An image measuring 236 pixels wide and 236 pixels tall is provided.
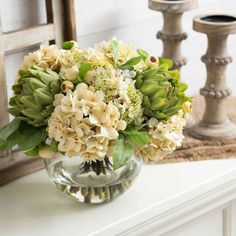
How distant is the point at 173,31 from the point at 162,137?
0.44m

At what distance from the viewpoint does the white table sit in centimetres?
105

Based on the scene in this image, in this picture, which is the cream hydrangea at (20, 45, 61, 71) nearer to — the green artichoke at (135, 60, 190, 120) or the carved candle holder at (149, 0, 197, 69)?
the green artichoke at (135, 60, 190, 120)

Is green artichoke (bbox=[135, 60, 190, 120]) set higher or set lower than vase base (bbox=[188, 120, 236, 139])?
higher

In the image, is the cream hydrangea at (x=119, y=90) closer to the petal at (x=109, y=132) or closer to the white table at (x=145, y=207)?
the petal at (x=109, y=132)

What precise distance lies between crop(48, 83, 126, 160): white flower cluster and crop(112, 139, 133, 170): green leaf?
0.7 inches

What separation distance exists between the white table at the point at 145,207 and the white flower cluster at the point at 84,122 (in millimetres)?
138

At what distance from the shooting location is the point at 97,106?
968mm

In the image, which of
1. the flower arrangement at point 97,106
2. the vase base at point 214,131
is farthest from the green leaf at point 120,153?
the vase base at point 214,131

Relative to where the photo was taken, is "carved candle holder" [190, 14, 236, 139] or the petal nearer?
the petal

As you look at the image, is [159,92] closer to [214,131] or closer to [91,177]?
[91,177]

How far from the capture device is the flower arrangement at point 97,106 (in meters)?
0.97

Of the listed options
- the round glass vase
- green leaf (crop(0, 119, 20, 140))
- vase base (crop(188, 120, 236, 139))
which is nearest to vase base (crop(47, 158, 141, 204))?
the round glass vase

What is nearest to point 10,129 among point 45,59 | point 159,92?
point 45,59

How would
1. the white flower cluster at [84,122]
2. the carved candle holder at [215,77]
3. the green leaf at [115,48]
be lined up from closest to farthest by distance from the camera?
the white flower cluster at [84,122]
the green leaf at [115,48]
the carved candle holder at [215,77]
